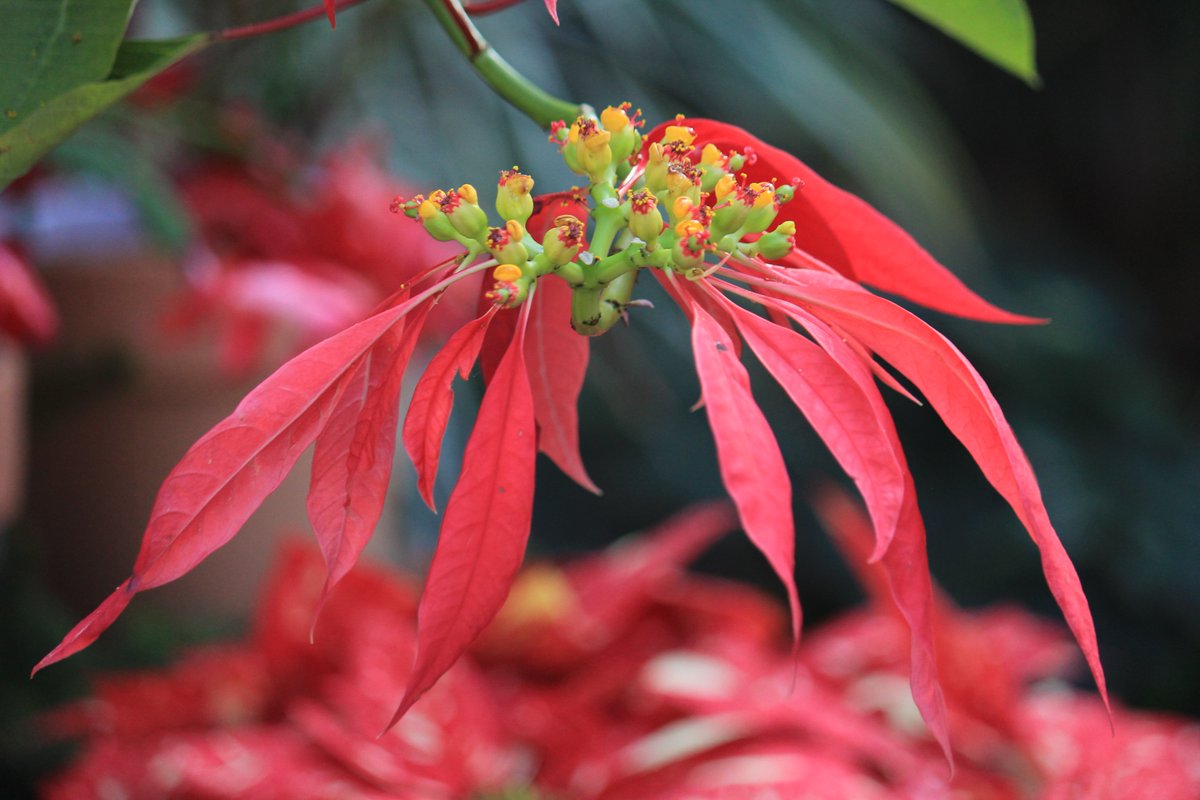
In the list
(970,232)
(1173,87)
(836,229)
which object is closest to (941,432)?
(970,232)

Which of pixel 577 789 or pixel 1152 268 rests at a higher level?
pixel 577 789

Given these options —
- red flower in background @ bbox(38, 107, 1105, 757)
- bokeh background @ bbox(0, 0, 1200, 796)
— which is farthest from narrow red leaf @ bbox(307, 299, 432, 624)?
bokeh background @ bbox(0, 0, 1200, 796)

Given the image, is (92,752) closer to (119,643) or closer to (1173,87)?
(119,643)

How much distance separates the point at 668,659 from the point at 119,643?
0.22m

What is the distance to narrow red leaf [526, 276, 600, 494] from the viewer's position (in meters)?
0.17

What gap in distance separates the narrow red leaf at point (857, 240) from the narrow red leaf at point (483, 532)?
47 millimetres

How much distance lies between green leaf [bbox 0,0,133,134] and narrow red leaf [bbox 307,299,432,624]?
2.2 inches

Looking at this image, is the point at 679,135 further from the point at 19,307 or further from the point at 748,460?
the point at 19,307

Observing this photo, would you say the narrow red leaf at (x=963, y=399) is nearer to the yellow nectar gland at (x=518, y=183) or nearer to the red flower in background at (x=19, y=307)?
the yellow nectar gland at (x=518, y=183)

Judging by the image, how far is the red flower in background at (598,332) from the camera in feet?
0.41

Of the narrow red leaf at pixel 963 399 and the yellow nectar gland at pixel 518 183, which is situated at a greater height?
the yellow nectar gland at pixel 518 183

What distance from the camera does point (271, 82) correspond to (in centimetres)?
55

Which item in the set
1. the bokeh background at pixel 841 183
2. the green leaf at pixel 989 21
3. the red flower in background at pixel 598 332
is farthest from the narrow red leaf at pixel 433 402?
the bokeh background at pixel 841 183

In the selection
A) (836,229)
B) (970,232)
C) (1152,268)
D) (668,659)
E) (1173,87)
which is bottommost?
(1152,268)
